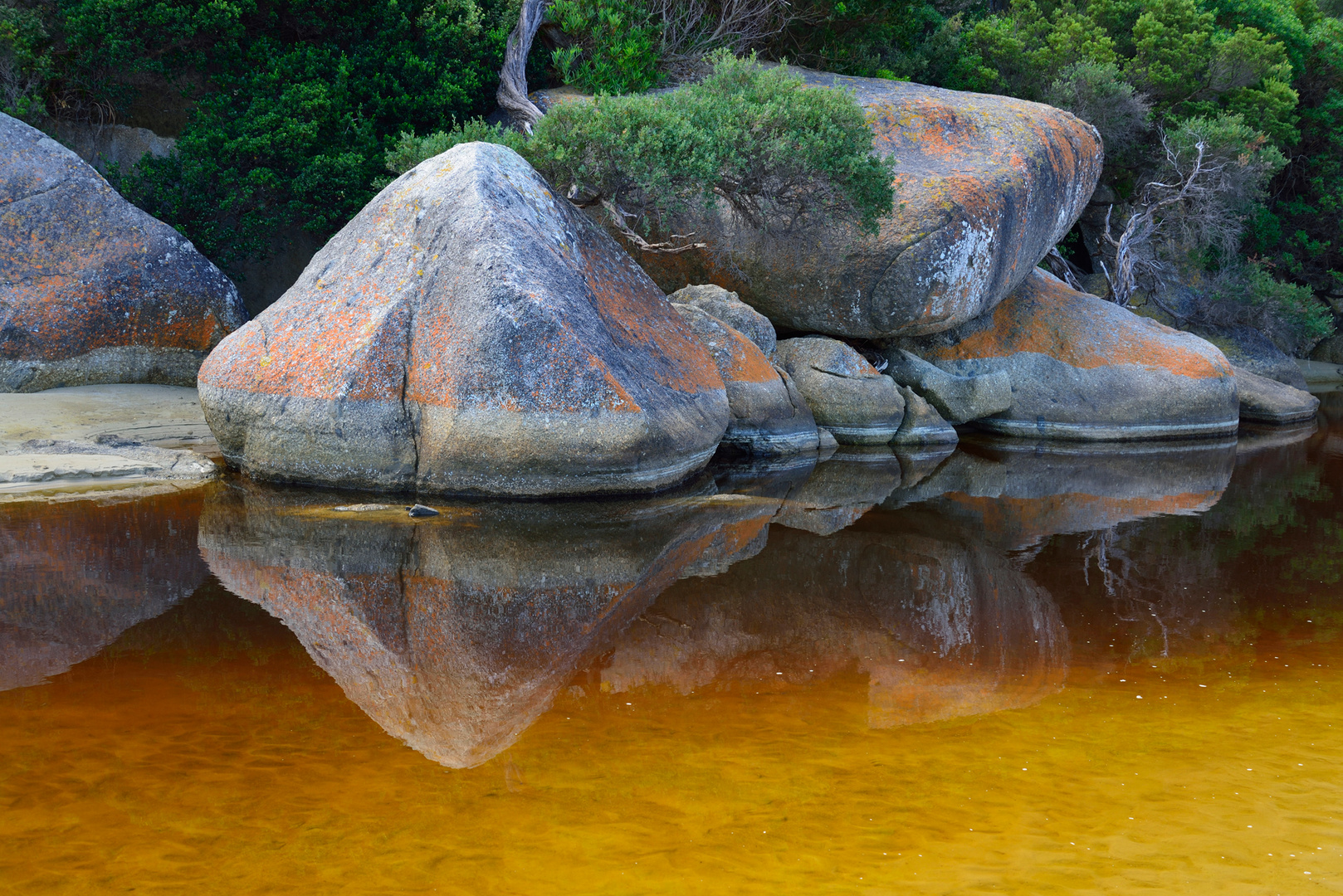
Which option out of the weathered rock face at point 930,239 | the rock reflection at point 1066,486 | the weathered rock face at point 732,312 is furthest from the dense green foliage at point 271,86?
the rock reflection at point 1066,486

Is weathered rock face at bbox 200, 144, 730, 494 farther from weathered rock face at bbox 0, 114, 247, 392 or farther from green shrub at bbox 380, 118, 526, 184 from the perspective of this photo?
weathered rock face at bbox 0, 114, 247, 392

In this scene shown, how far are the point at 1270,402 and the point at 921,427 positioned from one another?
7.14 meters

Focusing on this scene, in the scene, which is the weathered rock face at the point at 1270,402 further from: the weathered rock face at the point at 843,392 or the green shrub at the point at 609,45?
the green shrub at the point at 609,45

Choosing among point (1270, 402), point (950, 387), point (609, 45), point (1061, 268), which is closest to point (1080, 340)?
point (950, 387)

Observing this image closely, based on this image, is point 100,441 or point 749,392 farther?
point 749,392

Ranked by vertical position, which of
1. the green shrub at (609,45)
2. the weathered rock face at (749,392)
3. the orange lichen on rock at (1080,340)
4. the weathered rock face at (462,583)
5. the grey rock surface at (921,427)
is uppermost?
the green shrub at (609,45)

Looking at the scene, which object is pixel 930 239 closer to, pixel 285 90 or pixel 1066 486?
pixel 1066 486

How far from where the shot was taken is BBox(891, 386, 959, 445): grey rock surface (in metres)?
12.4

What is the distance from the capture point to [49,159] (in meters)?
11.3

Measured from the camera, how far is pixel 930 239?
12.2 m

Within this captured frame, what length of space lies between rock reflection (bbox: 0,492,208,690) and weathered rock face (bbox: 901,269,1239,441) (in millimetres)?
9730

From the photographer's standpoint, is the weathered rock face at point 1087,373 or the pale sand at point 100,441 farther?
the weathered rock face at point 1087,373

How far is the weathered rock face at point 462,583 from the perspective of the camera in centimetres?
445

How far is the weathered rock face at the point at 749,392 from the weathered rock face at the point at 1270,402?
871 centimetres
